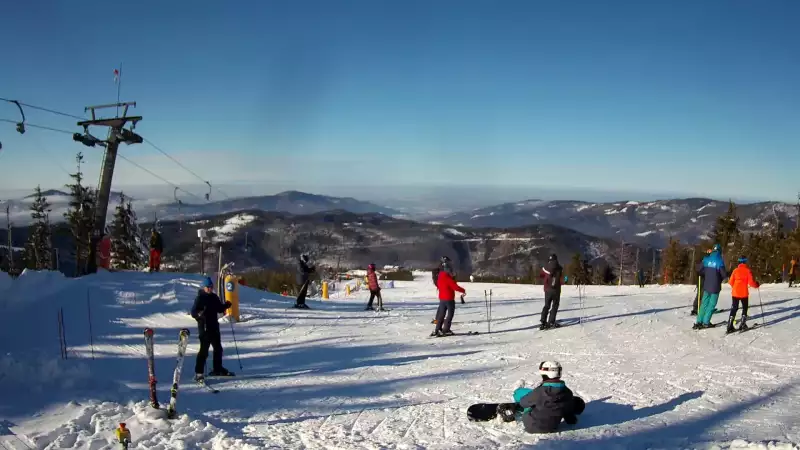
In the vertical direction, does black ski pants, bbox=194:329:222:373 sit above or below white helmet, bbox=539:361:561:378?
below

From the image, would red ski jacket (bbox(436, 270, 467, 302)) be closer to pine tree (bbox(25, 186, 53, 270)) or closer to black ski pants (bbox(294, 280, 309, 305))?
black ski pants (bbox(294, 280, 309, 305))

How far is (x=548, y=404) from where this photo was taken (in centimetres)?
682

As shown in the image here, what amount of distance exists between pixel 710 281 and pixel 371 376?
8.56 meters

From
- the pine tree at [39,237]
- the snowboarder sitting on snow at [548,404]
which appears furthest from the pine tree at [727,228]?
the pine tree at [39,237]

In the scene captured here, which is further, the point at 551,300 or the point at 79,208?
the point at 79,208

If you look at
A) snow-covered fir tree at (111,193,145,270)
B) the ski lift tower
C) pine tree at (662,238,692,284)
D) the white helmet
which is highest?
the ski lift tower

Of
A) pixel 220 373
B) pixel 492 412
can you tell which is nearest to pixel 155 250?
pixel 220 373

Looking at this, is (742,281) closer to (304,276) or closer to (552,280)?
(552,280)

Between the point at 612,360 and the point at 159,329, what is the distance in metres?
11.2

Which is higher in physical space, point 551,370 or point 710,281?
point 710,281

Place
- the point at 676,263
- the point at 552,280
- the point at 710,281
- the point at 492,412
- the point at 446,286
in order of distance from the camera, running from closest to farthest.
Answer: the point at 492,412, the point at 710,281, the point at 446,286, the point at 552,280, the point at 676,263

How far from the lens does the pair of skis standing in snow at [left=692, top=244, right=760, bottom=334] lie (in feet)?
43.2

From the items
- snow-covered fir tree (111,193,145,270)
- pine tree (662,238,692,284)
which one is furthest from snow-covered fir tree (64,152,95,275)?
pine tree (662,238,692,284)

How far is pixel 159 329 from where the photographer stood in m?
14.9
